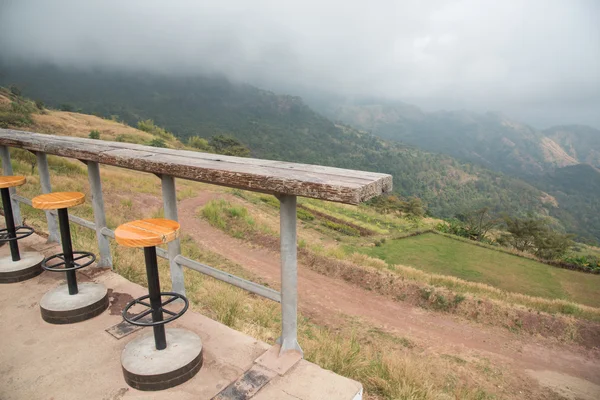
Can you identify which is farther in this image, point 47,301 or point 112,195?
point 112,195

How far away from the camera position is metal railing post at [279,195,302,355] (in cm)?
238

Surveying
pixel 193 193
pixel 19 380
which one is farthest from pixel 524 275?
pixel 19 380

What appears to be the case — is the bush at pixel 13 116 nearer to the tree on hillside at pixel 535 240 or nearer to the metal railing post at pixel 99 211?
the metal railing post at pixel 99 211

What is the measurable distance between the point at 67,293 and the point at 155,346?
1357mm

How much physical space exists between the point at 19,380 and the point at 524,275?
18.5 m

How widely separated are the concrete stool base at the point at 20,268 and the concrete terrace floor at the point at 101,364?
1.26 feet

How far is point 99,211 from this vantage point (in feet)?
13.2

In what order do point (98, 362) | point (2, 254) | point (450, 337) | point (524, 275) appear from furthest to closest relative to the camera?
point (524, 275)
point (450, 337)
point (2, 254)
point (98, 362)

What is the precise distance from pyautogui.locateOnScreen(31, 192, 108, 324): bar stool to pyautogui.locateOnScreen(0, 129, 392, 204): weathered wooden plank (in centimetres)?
Answer: 45

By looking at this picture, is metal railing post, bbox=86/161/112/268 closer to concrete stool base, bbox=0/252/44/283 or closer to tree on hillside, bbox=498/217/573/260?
concrete stool base, bbox=0/252/44/283

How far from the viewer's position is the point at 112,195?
43.9 ft

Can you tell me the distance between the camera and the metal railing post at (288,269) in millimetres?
2385

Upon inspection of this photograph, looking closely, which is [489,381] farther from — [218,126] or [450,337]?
[218,126]

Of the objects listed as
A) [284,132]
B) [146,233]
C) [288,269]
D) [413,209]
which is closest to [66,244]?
[146,233]
